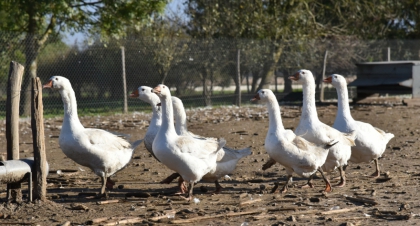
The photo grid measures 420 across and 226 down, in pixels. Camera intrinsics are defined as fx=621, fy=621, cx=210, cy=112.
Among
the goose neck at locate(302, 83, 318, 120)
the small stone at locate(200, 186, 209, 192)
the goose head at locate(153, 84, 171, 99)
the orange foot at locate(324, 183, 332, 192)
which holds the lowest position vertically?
the small stone at locate(200, 186, 209, 192)

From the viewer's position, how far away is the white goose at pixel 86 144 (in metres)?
7.31

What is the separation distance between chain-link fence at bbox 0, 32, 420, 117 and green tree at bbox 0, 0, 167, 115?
74cm

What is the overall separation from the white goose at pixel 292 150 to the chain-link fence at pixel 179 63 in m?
10.4

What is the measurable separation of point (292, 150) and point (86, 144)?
95.6 inches

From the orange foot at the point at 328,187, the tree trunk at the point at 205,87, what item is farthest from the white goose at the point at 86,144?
the tree trunk at the point at 205,87

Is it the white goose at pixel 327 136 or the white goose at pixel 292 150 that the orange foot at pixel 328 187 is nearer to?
the white goose at pixel 292 150

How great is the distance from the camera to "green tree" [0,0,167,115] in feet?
58.5

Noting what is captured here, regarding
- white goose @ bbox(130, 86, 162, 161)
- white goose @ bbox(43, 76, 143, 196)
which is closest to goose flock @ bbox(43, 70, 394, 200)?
white goose @ bbox(43, 76, 143, 196)

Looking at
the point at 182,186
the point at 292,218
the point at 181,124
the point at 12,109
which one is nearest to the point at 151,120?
the point at 181,124

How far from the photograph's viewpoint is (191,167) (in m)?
7.18

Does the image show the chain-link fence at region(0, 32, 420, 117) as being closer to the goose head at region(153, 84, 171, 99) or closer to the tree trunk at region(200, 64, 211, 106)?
the tree trunk at region(200, 64, 211, 106)

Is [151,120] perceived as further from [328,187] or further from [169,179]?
[328,187]

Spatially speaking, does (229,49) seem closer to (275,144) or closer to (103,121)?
(103,121)

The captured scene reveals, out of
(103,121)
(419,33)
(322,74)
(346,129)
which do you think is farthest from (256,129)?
(419,33)
